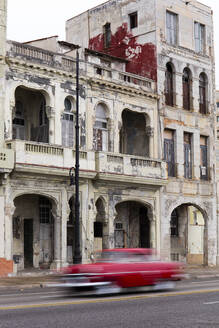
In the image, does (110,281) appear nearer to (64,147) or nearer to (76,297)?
(76,297)

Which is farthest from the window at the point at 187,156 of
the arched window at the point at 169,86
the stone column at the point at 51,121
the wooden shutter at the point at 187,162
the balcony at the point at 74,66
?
the stone column at the point at 51,121

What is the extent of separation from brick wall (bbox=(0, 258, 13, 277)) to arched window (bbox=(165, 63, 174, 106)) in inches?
602

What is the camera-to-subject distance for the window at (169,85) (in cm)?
3947

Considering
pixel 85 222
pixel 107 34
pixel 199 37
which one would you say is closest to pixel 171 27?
pixel 199 37

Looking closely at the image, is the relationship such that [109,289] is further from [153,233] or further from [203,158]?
[203,158]

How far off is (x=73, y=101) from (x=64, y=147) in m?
3.55

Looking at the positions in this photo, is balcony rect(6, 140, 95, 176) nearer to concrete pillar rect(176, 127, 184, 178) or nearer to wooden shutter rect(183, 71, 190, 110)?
concrete pillar rect(176, 127, 184, 178)

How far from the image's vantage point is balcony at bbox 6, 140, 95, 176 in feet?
96.4

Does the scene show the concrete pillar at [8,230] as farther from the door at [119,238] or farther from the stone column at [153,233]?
the stone column at [153,233]

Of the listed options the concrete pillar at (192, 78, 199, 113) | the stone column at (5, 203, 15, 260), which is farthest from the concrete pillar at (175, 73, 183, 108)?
the stone column at (5, 203, 15, 260)

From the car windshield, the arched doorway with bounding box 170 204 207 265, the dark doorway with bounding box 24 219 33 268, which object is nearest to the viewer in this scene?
the car windshield

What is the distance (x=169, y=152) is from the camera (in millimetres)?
39156

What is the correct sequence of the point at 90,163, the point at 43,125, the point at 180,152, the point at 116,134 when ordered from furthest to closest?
the point at 180,152 < the point at 116,134 < the point at 43,125 < the point at 90,163

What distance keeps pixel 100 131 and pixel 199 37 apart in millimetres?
11701
